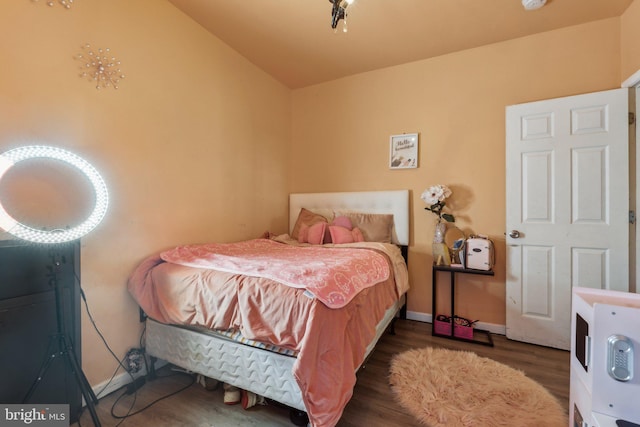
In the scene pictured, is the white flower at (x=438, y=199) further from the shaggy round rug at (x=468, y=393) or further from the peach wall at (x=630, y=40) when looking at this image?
the peach wall at (x=630, y=40)

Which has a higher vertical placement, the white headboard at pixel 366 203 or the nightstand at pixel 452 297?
the white headboard at pixel 366 203

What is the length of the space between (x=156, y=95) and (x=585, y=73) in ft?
11.7

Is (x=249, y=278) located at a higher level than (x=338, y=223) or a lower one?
lower

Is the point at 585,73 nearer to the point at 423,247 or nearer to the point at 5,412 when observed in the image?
the point at 423,247

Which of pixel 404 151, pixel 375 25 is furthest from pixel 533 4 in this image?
pixel 404 151

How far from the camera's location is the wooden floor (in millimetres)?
1405

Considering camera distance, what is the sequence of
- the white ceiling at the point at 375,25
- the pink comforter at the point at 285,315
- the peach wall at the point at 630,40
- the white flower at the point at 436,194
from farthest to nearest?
the white flower at the point at 436,194 < the white ceiling at the point at 375,25 < the peach wall at the point at 630,40 < the pink comforter at the point at 285,315

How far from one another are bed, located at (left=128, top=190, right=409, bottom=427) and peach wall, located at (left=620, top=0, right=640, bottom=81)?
2.44m

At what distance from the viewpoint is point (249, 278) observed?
136 centimetres

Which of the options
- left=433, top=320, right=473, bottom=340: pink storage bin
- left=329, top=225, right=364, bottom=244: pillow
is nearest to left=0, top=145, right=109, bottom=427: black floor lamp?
left=329, top=225, right=364, bottom=244: pillow

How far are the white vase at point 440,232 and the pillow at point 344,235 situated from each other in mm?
736

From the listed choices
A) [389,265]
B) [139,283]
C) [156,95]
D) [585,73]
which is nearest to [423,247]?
[389,265]

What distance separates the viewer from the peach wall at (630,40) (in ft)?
6.30

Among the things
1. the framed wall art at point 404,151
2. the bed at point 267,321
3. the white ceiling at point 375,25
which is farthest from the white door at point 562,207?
the bed at point 267,321
